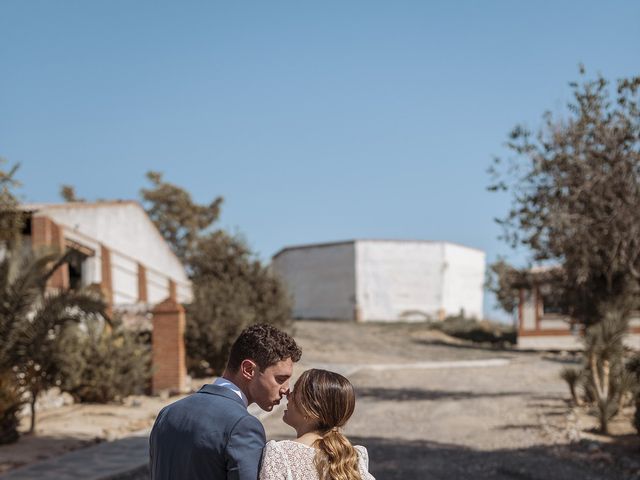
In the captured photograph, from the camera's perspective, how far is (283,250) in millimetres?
59281

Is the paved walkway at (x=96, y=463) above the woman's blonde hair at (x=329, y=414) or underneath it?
underneath

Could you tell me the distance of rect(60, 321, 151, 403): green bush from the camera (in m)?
18.0

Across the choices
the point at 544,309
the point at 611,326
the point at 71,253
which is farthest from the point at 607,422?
the point at 544,309

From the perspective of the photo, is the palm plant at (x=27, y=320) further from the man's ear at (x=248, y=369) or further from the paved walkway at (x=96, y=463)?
the man's ear at (x=248, y=369)

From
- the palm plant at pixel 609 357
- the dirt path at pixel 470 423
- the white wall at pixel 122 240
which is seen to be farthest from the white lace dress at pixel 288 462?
the white wall at pixel 122 240

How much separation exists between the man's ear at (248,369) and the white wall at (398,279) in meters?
51.0

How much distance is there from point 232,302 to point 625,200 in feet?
42.2

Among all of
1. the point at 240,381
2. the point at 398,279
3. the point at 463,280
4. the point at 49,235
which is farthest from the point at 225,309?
the point at 463,280

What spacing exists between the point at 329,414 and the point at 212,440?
42cm

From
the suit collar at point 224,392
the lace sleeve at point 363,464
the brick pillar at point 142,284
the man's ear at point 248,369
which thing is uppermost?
the brick pillar at point 142,284

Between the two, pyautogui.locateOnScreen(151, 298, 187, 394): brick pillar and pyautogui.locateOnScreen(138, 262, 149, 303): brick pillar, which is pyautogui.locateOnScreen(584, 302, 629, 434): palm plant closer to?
pyautogui.locateOnScreen(151, 298, 187, 394): brick pillar

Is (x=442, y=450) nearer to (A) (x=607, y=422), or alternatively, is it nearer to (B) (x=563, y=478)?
(B) (x=563, y=478)

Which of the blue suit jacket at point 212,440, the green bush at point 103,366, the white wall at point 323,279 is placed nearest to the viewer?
the blue suit jacket at point 212,440

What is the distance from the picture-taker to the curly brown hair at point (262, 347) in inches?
121
